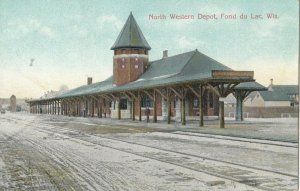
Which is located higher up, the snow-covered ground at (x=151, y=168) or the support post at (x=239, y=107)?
the support post at (x=239, y=107)

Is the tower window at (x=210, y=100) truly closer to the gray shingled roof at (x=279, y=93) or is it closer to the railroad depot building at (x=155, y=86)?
the railroad depot building at (x=155, y=86)

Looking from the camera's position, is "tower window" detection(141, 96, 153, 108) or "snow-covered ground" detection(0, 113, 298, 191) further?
"tower window" detection(141, 96, 153, 108)

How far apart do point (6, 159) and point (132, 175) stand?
176 inches

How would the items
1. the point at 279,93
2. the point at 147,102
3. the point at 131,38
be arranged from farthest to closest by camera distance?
the point at 279,93
the point at 131,38
the point at 147,102

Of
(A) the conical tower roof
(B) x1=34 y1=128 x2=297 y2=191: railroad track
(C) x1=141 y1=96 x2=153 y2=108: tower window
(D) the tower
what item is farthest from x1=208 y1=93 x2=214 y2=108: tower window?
(B) x1=34 y1=128 x2=297 y2=191: railroad track

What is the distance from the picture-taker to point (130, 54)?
44.2m

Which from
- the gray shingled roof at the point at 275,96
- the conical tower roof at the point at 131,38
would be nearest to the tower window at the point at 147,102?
the conical tower roof at the point at 131,38

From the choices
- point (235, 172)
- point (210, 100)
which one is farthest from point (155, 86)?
point (235, 172)

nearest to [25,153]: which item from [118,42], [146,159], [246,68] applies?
[146,159]

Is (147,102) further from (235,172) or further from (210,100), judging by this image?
(235,172)

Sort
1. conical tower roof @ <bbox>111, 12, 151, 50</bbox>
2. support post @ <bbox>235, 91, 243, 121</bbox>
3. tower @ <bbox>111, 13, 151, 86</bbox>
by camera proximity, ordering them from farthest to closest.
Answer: tower @ <bbox>111, 13, 151, 86</bbox> < conical tower roof @ <bbox>111, 12, 151, 50</bbox> < support post @ <bbox>235, 91, 243, 121</bbox>

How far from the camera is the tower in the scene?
144 ft

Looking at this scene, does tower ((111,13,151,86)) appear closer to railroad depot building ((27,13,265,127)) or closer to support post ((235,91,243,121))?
railroad depot building ((27,13,265,127))

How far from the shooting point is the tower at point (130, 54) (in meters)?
44.0
